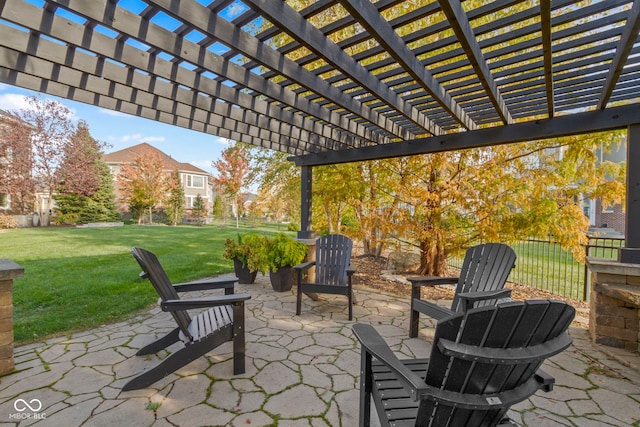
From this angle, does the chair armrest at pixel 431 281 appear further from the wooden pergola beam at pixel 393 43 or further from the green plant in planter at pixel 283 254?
the green plant in planter at pixel 283 254

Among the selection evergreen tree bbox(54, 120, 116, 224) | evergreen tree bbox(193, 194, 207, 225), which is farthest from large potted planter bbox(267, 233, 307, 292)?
evergreen tree bbox(193, 194, 207, 225)

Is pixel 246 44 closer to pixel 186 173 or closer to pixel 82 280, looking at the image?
pixel 82 280

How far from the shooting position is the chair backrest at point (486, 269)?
8.94ft

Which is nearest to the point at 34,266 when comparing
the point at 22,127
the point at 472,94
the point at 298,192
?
the point at 298,192

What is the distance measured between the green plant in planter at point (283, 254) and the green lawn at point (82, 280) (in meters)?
1.67

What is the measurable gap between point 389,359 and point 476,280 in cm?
207

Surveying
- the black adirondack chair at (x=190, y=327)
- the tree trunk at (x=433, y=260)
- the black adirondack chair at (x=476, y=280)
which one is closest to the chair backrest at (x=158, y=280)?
the black adirondack chair at (x=190, y=327)

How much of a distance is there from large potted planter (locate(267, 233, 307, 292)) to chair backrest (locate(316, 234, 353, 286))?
62cm

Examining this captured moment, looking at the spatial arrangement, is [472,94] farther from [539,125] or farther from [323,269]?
[323,269]

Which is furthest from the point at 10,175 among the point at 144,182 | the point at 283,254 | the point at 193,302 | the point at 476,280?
the point at 476,280

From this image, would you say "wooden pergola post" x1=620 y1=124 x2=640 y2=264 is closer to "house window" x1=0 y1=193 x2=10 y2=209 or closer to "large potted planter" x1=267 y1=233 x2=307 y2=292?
"large potted planter" x1=267 y1=233 x2=307 y2=292

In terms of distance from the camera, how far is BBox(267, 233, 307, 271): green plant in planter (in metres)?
4.74

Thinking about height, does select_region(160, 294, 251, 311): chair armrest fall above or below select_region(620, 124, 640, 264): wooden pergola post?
below

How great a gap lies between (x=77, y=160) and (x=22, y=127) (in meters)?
2.48
